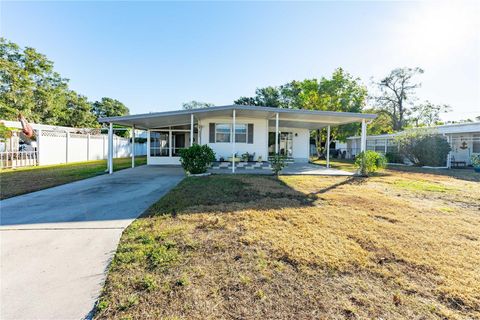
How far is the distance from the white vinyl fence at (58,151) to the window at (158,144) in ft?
23.6

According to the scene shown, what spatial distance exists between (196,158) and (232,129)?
343cm

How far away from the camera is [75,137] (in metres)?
18.0

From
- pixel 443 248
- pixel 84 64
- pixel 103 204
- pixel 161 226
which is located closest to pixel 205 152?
pixel 103 204

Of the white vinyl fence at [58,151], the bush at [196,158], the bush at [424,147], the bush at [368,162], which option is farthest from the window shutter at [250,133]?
the white vinyl fence at [58,151]

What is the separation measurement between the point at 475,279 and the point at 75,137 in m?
22.6

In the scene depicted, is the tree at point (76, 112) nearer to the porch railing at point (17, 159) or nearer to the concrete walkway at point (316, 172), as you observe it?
the porch railing at point (17, 159)

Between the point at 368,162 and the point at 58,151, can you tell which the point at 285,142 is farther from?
the point at 58,151

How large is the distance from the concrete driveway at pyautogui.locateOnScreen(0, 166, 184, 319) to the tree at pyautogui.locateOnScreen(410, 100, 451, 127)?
126 ft

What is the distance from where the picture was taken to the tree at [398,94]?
98.0 feet

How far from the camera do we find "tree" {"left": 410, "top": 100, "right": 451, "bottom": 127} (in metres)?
31.6

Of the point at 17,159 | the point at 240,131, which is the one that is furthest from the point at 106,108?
the point at 240,131

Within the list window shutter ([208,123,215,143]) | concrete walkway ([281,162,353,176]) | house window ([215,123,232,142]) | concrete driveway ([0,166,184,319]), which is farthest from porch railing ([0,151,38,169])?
→ concrete walkway ([281,162,353,176])

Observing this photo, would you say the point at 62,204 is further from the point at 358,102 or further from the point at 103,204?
the point at 358,102

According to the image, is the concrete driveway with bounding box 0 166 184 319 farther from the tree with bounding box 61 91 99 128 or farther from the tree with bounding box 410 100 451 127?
the tree with bounding box 410 100 451 127
